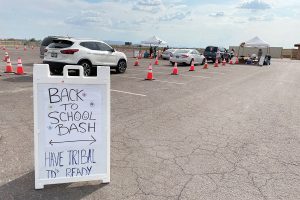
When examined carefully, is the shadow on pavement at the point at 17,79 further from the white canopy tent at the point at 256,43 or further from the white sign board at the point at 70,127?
the white canopy tent at the point at 256,43

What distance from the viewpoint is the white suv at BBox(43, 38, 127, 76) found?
1142cm

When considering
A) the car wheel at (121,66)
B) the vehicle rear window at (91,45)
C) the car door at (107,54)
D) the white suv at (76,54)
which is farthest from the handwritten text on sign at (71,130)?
the car wheel at (121,66)

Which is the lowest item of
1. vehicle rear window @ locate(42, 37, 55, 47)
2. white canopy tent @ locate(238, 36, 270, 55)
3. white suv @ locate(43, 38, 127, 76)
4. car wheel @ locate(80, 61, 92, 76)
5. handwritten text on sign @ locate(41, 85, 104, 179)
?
handwritten text on sign @ locate(41, 85, 104, 179)

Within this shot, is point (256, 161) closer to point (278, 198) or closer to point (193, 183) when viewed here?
point (278, 198)

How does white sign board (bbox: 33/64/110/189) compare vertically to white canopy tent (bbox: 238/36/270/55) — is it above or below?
below

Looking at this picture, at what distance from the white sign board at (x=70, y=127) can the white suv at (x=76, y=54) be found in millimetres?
8720

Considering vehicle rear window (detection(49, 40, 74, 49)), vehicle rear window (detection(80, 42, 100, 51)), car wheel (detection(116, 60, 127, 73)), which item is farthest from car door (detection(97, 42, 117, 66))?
vehicle rear window (detection(49, 40, 74, 49))

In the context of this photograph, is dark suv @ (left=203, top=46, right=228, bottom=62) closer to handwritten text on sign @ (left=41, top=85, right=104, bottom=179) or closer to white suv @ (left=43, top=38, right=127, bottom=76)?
white suv @ (left=43, top=38, right=127, bottom=76)

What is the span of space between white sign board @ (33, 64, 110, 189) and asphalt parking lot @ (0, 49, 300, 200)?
0.20 metres

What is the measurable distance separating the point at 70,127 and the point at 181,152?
77.5 inches

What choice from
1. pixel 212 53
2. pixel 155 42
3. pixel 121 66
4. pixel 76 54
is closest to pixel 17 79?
pixel 76 54

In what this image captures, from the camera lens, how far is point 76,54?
11578 mm

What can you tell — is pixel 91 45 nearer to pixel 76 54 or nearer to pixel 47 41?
pixel 76 54

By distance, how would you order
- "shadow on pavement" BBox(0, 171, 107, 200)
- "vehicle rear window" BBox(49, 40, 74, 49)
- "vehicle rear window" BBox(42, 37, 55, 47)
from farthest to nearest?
1. "vehicle rear window" BBox(42, 37, 55, 47)
2. "vehicle rear window" BBox(49, 40, 74, 49)
3. "shadow on pavement" BBox(0, 171, 107, 200)
